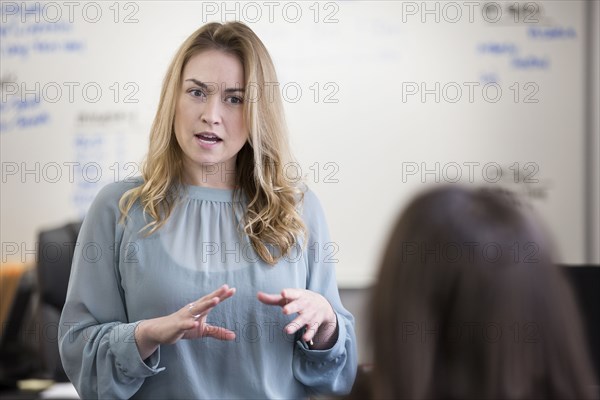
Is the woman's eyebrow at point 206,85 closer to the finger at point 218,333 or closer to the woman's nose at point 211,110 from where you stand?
the woman's nose at point 211,110

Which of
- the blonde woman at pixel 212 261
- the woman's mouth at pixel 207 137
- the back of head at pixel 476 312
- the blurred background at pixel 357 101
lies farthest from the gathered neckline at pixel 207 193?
the blurred background at pixel 357 101

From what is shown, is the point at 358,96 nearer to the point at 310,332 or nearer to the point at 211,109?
the point at 211,109

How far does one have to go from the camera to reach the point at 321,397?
5.31ft

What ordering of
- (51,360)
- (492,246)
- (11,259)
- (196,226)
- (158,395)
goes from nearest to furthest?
(492,246) → (158,395) → (196,226) → (51,360) → (11,259)

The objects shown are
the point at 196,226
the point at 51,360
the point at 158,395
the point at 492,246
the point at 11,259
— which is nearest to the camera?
the point at 492,246

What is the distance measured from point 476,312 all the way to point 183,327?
25.1 inches

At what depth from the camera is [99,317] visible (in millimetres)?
1510

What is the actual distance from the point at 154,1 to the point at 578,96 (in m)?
1.84

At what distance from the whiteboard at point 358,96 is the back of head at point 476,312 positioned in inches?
96.0

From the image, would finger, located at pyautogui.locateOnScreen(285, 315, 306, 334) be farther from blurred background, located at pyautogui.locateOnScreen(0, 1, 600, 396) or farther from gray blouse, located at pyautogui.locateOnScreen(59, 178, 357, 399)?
blurred background, located at pyautogui.locateOnScreen(0, 1, 600, 396)

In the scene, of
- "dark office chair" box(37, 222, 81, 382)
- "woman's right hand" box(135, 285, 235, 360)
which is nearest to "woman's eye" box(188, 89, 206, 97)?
"woman's right hand" box(135, 285, 235, 360)

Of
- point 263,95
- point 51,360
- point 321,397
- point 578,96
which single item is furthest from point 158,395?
point 578,96

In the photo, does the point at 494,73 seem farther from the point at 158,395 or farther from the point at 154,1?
the point at 158,395

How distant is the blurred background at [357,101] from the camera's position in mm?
3314
